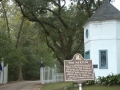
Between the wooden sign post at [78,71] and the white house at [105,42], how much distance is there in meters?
8.93

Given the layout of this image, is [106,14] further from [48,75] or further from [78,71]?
[78,71]

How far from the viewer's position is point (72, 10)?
3128 centimetres

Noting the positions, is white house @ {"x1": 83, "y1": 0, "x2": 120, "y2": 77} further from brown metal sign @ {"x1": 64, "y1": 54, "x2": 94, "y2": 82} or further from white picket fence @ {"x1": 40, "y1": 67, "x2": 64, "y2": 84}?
brown metal sign @ {"x1": 64, "y1": 54, "x2": 94, "y2": 82}

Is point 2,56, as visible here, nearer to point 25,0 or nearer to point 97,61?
point 25,0

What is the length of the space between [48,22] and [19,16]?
1199cm

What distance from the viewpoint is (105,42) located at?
762 inches

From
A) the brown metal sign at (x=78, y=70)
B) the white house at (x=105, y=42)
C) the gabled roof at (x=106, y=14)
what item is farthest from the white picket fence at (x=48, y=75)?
the brown metal sign at (x=78, y=70)

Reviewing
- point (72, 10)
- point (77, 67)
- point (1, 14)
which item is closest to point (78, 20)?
point (72, 10)

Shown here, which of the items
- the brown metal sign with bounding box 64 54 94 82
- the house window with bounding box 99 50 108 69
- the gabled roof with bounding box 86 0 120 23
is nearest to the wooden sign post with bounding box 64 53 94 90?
the brown metal sign with bounding box 64 54 94 82

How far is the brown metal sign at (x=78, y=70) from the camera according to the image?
33.1 feet

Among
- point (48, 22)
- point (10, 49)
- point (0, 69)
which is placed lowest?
point (0, 69)

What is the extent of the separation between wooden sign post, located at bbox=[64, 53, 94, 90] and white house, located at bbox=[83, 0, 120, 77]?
29.3 feet

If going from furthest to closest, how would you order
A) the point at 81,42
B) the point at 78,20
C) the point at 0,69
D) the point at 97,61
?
the point at 81,42 → the point at 78,20 → the point at 0,69 → the point at 97,61

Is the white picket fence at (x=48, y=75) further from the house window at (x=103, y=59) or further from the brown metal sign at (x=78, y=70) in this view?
the brown metal sign at (x=78, y=70)
